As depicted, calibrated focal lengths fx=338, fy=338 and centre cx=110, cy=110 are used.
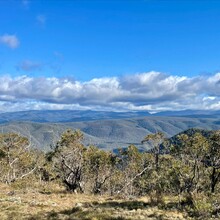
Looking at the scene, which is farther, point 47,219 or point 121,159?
point 121,159

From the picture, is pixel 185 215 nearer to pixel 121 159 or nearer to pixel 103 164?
pixel 103 164

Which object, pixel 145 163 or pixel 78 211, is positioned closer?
pixel 78 211

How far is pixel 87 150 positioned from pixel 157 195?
2732cm

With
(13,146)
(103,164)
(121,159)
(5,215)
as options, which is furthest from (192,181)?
(13,146)

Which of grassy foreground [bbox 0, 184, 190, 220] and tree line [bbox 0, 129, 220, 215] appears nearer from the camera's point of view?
grassy foreground [bbox 0, 184, 190, 220]

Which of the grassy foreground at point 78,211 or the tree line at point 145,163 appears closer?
the grassy foreground at point 78,211

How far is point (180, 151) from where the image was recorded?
173 feet

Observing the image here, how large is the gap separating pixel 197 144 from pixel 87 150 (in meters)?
20.4

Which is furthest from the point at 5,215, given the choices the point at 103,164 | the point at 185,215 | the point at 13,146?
the point at 13,146

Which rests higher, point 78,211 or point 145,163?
point 78,211

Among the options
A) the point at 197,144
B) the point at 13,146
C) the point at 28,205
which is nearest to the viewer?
the point at 28,205

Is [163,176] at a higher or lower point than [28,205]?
higher

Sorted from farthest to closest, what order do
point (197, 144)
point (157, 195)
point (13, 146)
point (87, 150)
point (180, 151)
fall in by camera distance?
1. point (13, 146)
2. point (87, 150)
3. point (180, 151)
4. point (197, 144)
5. point (157, 195)

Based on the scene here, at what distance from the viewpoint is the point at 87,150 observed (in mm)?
60406
